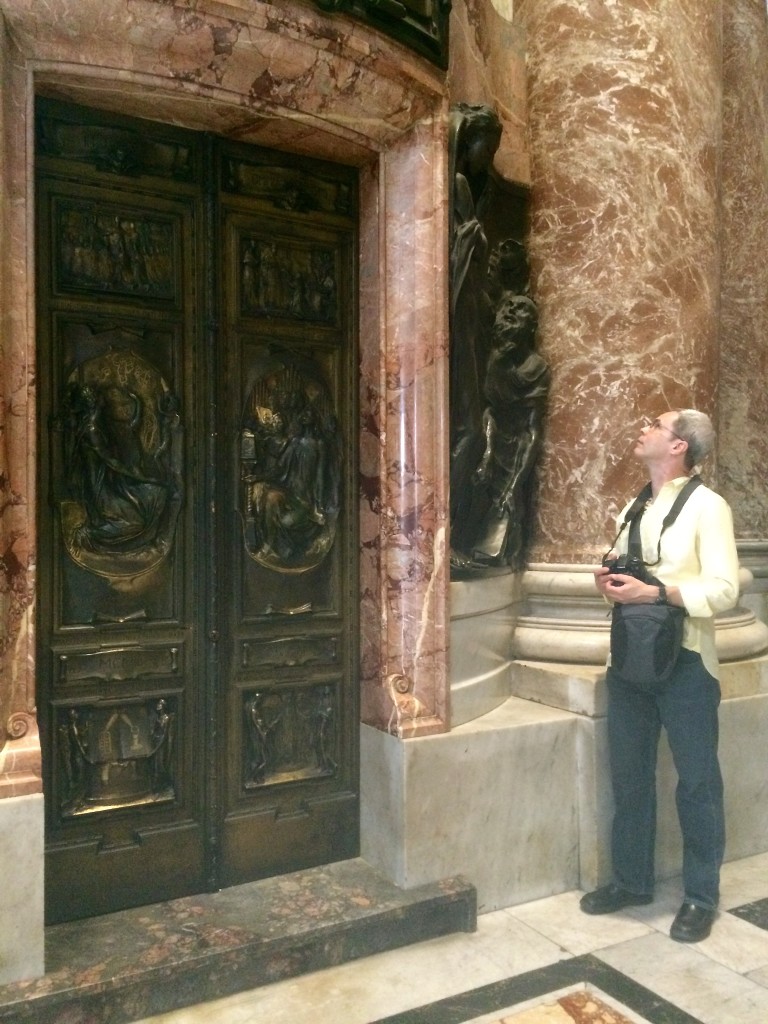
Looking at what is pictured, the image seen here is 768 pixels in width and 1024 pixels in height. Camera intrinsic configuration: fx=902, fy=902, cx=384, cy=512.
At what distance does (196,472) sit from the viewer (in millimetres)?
3141

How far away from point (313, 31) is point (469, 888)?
2921 mm

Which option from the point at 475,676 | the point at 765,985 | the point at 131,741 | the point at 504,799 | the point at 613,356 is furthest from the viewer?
the point at 613,356

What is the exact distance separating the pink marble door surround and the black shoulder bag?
636 millimetres

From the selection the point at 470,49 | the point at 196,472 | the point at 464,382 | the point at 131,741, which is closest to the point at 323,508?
the point at 196,472

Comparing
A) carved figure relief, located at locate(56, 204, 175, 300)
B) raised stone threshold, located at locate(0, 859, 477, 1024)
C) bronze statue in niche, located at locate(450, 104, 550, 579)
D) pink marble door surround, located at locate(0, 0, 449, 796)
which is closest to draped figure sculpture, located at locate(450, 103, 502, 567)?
bronze statue in niche, located at locate(450, 104, 550, 579)

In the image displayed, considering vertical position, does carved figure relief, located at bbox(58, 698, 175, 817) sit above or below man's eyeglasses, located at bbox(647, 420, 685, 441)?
below

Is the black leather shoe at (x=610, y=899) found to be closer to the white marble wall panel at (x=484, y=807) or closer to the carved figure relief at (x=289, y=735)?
the white marble wall panel at (x=484, y=807)

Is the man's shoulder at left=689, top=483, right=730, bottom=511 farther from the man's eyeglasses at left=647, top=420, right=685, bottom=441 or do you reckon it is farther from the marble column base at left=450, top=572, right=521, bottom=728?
the marble column base at left=450, top=572, right=521, bottom=728

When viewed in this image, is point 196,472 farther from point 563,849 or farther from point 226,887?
point 563,849

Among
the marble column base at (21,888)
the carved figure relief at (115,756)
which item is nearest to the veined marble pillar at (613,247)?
the carved figure relief at (115,756)

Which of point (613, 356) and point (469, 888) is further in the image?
point (613, 356)

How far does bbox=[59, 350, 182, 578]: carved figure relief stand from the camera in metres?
2.93

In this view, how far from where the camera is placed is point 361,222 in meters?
3.45

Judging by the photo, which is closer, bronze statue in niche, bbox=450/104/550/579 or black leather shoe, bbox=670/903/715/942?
black leather shoe, bbox=670/903/715/942
